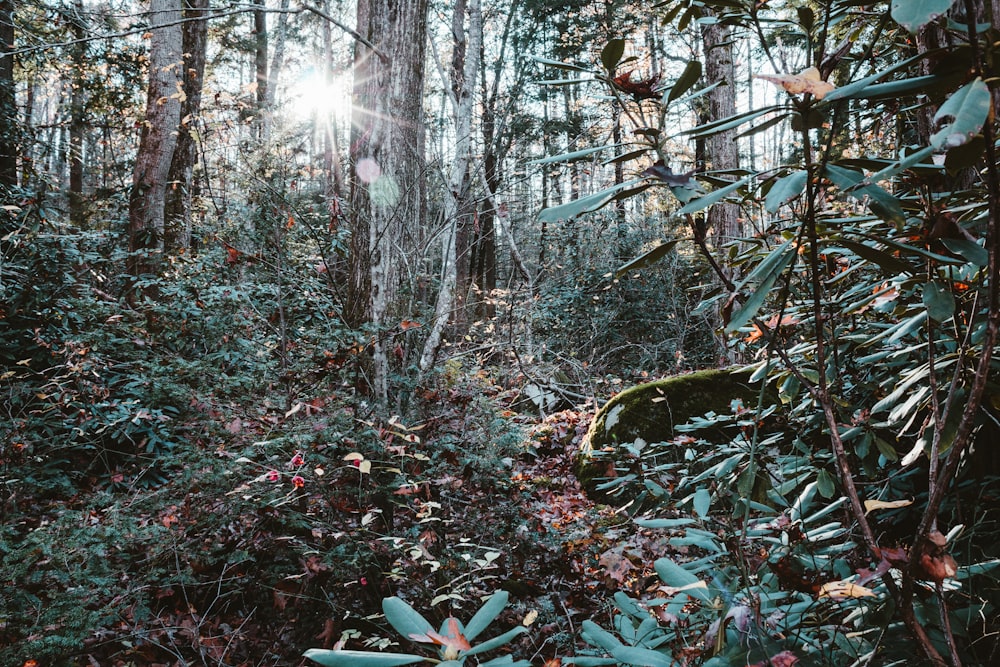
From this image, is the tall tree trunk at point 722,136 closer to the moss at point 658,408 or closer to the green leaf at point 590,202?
the moss at point 658,408

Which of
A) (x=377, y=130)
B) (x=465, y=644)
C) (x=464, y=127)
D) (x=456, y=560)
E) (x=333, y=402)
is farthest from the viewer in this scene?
(x=464, y=127)

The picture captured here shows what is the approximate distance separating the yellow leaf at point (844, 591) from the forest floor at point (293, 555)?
1609 millimetres

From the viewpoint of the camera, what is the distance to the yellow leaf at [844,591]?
0.96m

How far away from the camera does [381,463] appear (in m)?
2.97

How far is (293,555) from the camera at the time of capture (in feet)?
9.55

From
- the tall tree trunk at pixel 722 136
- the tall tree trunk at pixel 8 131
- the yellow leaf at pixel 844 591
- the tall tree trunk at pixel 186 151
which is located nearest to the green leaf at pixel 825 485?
the yellow leaf at pixel 844 591

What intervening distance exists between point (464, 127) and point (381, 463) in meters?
4.42

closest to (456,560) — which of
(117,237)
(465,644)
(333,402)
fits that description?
(333,402)

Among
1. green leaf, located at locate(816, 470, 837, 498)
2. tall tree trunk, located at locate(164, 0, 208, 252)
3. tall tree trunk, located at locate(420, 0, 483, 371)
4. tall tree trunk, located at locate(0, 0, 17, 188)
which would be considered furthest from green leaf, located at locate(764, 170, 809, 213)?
tall tree trunk, located at locate(0, 0, 17, 188)

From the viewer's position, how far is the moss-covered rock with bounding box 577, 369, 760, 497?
456 cm

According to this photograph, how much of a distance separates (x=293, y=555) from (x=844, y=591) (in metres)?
2.65

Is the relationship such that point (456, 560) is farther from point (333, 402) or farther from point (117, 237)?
point (117, 237)

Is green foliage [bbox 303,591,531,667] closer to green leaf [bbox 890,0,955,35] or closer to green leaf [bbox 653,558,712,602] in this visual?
green leaf [bbox 653,558,712,602]

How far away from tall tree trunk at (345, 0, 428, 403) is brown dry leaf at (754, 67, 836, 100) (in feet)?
9.23
